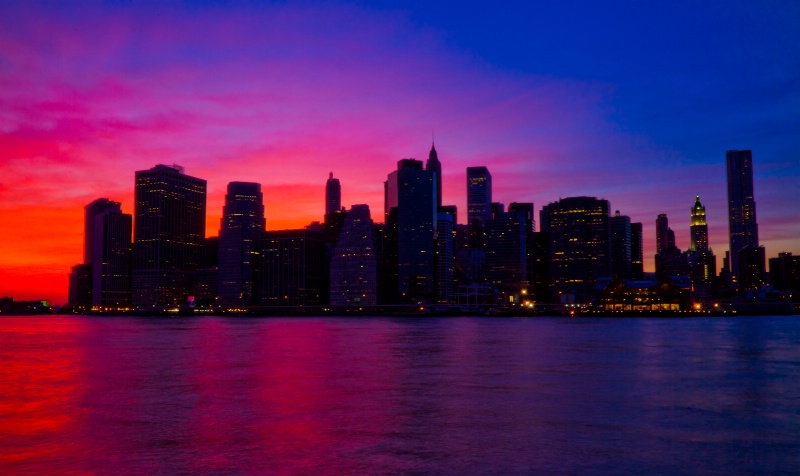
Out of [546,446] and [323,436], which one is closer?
[546,446]

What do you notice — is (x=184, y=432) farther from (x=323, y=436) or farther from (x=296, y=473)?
(x=296, y=473)

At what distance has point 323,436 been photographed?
24.9 m

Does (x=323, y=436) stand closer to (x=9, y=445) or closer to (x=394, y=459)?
(x=394, y=459)

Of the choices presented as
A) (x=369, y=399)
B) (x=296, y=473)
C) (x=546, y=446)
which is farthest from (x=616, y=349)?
(x=296, y=473)

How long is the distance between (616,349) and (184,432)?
195ft

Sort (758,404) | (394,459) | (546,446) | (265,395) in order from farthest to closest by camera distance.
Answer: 1. (265,395)
2. (758,404)
3. (546,446)
4. (394,459)

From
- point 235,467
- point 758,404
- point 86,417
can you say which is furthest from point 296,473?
point 758,404

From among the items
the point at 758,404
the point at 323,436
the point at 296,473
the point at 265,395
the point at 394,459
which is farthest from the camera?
the point at 265,395

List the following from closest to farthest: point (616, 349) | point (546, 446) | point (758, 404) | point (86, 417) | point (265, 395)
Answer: point (546, 446)
point (86, 417)
point (758, 404)
point (265, 395)
point (616, 349)

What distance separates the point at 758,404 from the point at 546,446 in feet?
54.6

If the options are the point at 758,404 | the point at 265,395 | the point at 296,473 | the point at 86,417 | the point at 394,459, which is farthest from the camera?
the point at 265,395

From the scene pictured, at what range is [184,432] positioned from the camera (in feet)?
84.1

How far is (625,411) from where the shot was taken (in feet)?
101

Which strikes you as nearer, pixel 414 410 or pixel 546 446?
pixel 546 446
